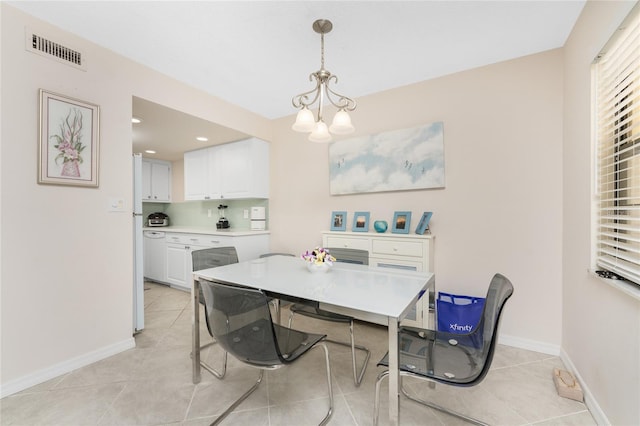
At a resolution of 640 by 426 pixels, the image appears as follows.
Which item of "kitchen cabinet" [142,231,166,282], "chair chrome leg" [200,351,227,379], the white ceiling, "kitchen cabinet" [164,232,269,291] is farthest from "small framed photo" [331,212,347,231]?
"kitchen cabinet" [142,231,166,282]

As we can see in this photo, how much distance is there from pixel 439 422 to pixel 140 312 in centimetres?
268

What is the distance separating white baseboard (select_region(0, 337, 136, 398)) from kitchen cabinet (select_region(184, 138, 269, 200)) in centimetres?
214

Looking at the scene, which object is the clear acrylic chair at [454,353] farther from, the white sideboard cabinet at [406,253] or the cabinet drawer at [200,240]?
the cabinet drawer at [200,240]

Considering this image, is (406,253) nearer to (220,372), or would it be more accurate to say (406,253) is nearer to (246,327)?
(246,327)

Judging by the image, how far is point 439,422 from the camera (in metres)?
1.49

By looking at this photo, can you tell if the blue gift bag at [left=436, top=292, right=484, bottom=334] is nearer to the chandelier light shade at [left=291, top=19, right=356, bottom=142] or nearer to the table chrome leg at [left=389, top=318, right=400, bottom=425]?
the table chrome leg at [left=389, top=318, right=400, bottom=425]

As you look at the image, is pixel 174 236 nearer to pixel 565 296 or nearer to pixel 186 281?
pixel 186 281

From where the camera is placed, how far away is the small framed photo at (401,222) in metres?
2.71

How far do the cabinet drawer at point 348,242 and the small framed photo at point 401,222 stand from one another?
32 cm

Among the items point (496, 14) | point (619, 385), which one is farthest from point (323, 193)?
point (619, 385)

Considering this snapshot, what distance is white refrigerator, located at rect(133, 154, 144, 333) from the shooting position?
8.49 feet

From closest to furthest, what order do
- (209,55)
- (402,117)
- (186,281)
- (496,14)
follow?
1. (496,14)
2. (209,55)
3. (402,117)
4. (186,281)

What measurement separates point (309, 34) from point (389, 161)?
1446 millimetres

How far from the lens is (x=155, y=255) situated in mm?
4305
